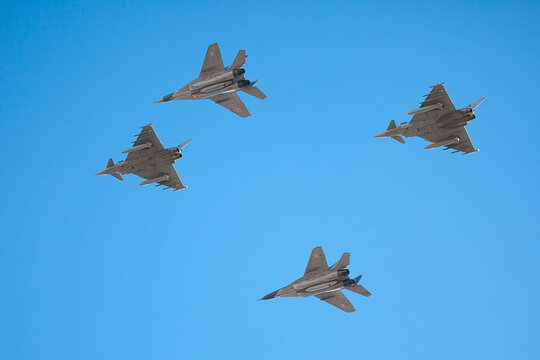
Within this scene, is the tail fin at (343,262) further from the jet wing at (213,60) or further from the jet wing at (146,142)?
the jet wing at (213,60)

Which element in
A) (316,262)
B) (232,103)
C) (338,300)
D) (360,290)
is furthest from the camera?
(338,300)

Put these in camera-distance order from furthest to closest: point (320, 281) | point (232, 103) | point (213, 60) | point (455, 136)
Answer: point (232, 103) → point (455, 136) → point (213, 60) → point (320, 281)

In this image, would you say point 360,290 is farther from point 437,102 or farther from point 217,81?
point 217,81

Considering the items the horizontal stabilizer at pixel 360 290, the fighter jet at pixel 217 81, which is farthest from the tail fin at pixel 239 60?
the horizontal stabilizer at pixel 360 290

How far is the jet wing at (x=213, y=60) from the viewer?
60.7 m

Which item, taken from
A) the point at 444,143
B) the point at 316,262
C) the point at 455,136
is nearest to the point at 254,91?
the point at 316,262

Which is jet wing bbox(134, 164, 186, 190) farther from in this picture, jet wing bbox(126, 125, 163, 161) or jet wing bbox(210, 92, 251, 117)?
jet wing bbox(210, 92, 251, 117)

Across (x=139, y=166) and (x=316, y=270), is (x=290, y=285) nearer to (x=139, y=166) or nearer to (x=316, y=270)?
(x=316, y=270)

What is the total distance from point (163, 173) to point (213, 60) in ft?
39.5

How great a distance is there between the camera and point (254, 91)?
60875 mm

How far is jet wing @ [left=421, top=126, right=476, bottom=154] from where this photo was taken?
63.0 meters

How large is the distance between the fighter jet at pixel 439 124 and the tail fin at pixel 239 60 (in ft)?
50.0

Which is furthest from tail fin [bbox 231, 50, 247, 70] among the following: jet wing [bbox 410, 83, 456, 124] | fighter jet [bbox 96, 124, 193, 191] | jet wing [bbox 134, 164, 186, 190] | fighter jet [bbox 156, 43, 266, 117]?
jet wing [bbox 410, 83, 456, 124]

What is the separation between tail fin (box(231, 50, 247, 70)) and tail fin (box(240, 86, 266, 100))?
2183 mm
